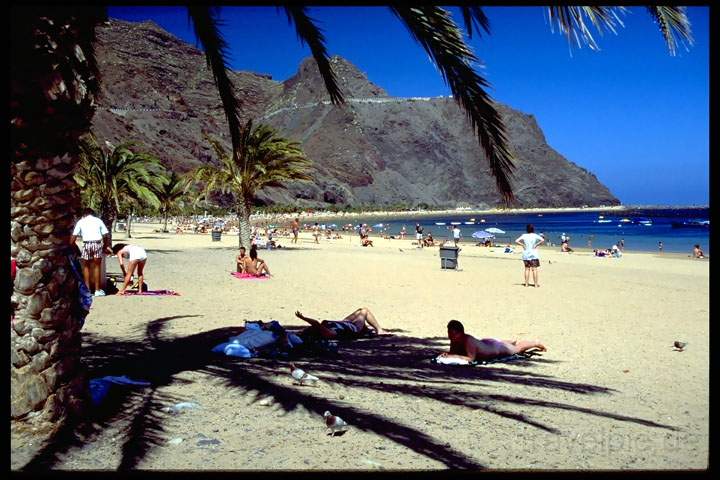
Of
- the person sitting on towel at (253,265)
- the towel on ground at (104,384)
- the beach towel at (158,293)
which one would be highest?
the person sitting on towel at (253,265)

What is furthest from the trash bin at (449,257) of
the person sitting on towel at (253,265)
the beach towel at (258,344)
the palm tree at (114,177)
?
the palm tree at (114,177)

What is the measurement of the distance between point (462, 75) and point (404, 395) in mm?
2348

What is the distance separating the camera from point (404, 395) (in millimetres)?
4402

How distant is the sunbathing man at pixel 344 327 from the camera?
6320 millimetres

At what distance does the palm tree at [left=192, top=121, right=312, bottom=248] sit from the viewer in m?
20.7

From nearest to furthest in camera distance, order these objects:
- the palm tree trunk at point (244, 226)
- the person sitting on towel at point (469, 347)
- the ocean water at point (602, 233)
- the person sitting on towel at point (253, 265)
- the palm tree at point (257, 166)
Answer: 1. the person sitting on towel at point (469, 347)
2. the person sitting on towel at point (253, 265)
3. the palm tree trunk at point (244, 226)
4. the palm tree at point (257, 166)
5. the ocean water at point (602, 233)

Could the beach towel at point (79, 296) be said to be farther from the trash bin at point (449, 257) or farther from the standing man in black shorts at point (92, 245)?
the trash bin at point (449, 257)

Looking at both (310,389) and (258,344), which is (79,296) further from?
(258,344)

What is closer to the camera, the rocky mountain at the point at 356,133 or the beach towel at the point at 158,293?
the beach towel at the point at 158,293

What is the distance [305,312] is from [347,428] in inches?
198

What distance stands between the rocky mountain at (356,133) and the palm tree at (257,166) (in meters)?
77.0

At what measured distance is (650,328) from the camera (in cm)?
792

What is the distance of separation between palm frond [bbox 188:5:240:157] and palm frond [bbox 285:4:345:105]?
0.60 metres

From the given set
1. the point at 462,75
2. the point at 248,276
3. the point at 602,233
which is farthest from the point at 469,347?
the point at 602,233
